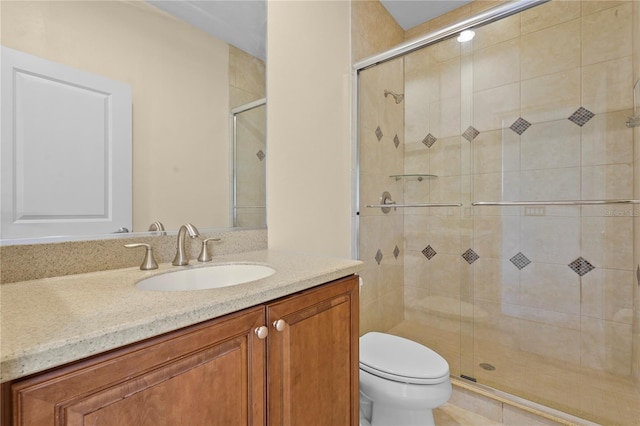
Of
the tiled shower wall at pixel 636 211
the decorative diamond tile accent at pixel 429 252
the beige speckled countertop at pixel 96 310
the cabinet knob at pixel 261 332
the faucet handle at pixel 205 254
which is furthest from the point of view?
the decorative diamond tile accent at pixel 429 252

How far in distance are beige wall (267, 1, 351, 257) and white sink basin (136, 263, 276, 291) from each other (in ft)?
1.12

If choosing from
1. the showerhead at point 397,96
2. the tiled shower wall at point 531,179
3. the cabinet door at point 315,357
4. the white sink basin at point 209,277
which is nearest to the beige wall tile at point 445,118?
the tiled shower wall at point 531,179

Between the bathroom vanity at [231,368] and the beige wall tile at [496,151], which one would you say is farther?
the beige wall tile at [496,151]

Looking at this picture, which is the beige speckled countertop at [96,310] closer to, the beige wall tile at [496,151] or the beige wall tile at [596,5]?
the beige wall tile at [496,151]

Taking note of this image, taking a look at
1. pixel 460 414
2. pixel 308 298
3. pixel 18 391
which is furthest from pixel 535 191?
pixel 18 391

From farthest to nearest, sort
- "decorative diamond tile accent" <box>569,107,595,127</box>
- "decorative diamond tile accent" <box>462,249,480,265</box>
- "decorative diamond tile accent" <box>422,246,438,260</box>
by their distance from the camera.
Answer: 1. "decorative diamond tile accent" <box>422,246,438,260</box>
2. "decorative diamond tile accent" <box>462,249,480,265</box>
3. "decorative diamond tile accent" <box>569,107,595,127</box>

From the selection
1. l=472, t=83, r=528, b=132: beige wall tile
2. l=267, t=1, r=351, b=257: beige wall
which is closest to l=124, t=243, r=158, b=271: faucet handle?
l=267, t=1, r=351, b=257: beige wall

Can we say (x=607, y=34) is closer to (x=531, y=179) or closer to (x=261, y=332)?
(x=531, y=179)

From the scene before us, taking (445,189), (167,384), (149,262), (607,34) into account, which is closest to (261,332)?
(167,384)

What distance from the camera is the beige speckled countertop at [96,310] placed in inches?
16.6

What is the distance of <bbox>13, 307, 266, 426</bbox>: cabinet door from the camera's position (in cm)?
43

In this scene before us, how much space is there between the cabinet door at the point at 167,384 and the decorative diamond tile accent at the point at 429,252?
5.46 feet

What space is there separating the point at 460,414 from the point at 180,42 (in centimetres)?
212

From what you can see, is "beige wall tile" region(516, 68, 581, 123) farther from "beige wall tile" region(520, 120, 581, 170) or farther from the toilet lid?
the toilet lid
